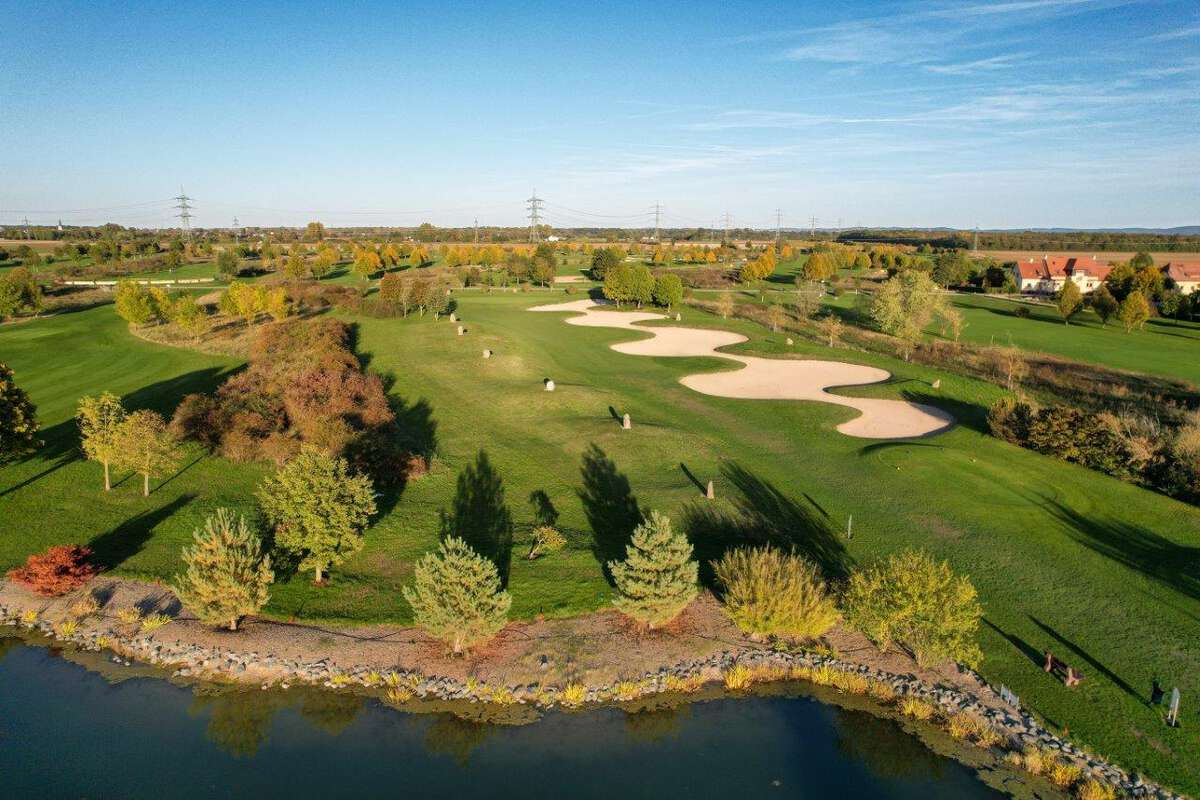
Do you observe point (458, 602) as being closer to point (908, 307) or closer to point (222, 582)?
point (222, 582)

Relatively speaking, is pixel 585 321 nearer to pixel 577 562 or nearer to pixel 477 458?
A: pixel 477 458

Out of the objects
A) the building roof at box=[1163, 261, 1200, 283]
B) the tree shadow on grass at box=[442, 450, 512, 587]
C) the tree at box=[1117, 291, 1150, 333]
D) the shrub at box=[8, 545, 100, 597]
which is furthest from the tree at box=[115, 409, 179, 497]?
the building roof at box=[1163, 261, 1200, 283]

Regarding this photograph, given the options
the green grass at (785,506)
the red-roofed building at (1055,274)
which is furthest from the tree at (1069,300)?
the green grass at (785,506)

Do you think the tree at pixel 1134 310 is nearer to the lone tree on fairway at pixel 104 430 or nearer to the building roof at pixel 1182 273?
the building roof at pixel 1182 273

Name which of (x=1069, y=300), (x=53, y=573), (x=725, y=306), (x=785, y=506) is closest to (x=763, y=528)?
(x=785, y=506)

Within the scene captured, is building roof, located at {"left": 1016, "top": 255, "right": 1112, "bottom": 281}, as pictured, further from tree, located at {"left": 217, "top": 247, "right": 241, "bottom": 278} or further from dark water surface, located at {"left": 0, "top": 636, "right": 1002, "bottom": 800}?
tree, located at {"left": 217, "top": 247, "right": 241, "bottom": 278}

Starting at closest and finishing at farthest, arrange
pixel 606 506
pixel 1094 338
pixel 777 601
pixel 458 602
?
pixel 458 602 → pixel 777 601 → pixel 606 506 → pixel 1094 338

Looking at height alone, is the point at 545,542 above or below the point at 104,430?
below
